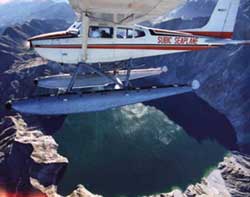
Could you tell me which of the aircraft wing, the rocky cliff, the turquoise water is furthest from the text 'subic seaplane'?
the turquoise water

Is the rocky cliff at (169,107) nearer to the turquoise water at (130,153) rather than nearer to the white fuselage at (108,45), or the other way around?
the turquoise water at (130,153)

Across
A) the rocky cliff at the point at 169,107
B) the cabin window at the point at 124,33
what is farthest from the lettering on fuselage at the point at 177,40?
the rocky cliff at the point at 169,107

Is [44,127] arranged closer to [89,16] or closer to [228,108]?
[228,108]

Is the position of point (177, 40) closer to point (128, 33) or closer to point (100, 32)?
point (128, 33)

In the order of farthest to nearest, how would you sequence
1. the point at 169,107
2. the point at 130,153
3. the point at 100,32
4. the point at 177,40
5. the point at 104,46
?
the point at 169,107, the point at 130,153, the point at 177,40, the point at 104,46, the point at 100,32

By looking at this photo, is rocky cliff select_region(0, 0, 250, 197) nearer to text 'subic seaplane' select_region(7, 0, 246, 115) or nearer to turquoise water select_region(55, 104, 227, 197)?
turquoise water select_region(55, 104, 227, 197)

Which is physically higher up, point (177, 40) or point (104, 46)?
point (177, 40)

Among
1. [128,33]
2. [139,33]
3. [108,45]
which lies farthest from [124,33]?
[108,45]
